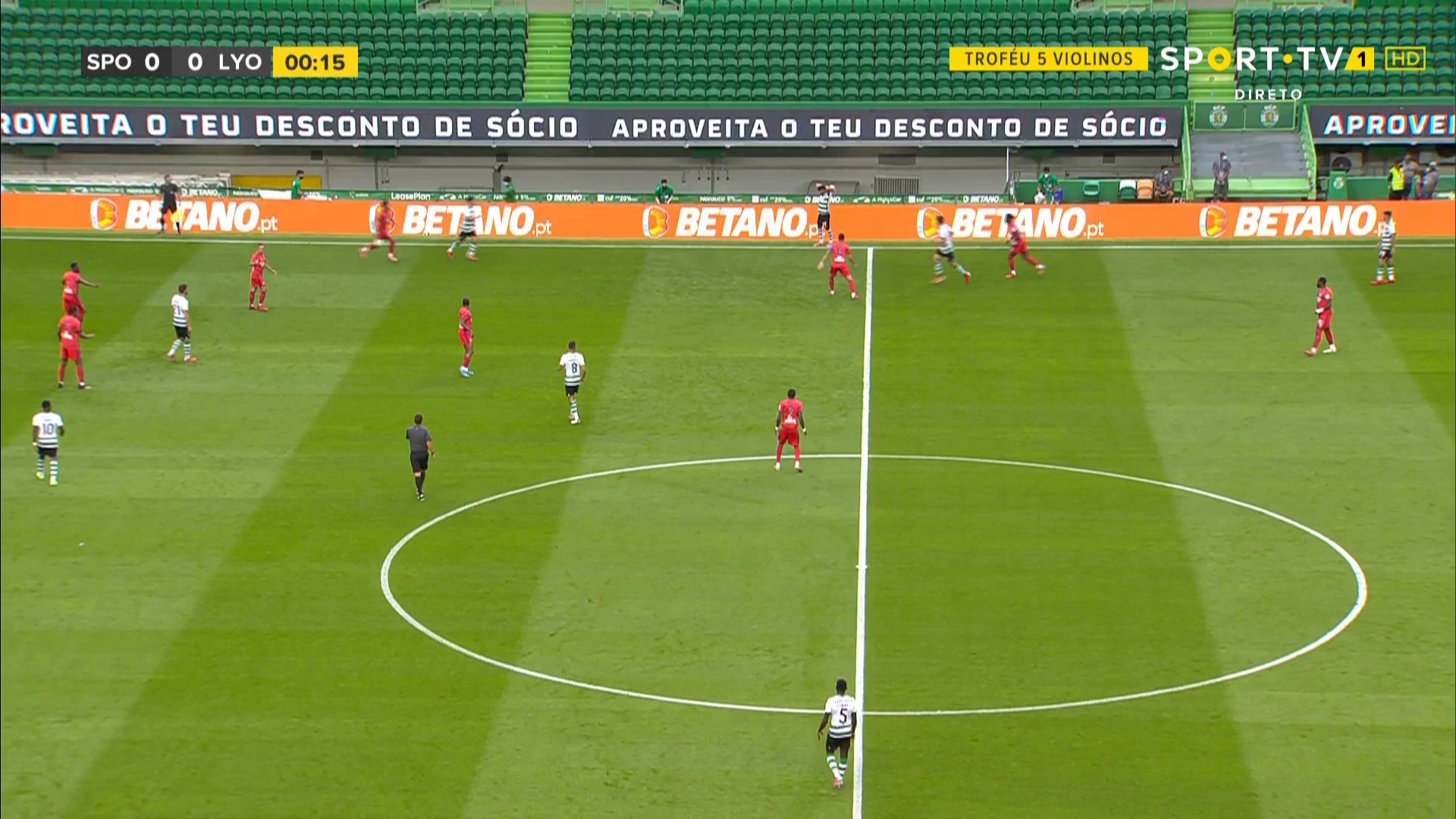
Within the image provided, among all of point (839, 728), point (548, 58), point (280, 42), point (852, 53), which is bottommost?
point (839, 728)

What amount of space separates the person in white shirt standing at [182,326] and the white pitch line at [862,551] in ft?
54.2

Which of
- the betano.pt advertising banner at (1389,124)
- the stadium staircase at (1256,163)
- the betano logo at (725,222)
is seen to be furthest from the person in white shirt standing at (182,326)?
the betano.pt advertising banner at (1389,124)

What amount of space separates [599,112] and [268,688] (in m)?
38.5

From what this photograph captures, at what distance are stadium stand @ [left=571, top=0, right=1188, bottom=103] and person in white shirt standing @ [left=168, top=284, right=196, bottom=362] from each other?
23895 millimetres

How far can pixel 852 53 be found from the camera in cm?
6875

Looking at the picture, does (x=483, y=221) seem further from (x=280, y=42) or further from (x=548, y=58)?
(x=280, y=42)

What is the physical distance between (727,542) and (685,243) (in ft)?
71.1

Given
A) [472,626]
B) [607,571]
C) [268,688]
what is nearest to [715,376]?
[607,571]

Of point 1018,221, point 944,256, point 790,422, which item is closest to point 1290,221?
point 1018,221

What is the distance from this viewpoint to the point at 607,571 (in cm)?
3584

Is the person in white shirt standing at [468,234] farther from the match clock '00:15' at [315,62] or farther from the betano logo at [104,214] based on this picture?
the match clock '00:15' at [315,62]

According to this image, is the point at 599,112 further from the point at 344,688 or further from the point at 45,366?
the point at 344,688

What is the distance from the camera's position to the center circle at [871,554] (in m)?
30.8

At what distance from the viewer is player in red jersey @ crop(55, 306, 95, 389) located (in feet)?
146
